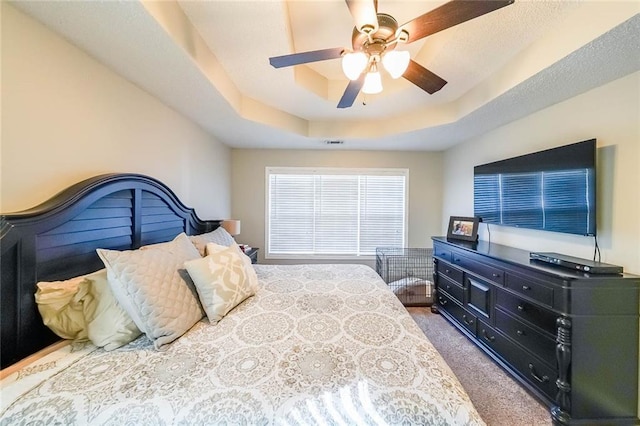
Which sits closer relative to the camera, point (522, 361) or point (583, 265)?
point (583, 265)

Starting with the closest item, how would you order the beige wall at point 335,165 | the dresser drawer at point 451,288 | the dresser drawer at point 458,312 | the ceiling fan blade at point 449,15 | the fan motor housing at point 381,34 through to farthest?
the ceiling fan blade at point 449,15, the fan motor housing at point 381,34, the dresser drawer at point 458,312, the dresser drawer at point 451,288, the beige wall at point 335,165

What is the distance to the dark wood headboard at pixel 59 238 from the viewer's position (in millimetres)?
1123

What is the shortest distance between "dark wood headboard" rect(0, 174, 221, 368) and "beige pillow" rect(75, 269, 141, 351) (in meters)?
0.17

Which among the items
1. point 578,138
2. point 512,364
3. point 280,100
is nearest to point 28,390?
point 280,100

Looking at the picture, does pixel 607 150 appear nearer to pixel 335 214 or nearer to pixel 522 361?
pixel 522 361

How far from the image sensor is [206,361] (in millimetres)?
1152

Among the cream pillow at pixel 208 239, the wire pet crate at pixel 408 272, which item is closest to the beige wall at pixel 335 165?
the wire pet crate at pixel 408 272

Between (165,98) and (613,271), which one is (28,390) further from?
(613,271)

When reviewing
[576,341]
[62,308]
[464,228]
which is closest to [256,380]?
[62,308]

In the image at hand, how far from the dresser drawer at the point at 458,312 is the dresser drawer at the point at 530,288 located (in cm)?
67

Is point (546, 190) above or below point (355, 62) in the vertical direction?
below

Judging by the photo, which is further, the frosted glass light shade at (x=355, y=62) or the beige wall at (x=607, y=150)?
the beige wall at (x=607, y=150)

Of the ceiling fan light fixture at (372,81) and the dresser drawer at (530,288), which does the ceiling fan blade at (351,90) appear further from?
the dresser drawer at (530,288)

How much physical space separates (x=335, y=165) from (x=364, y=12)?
305 cm
